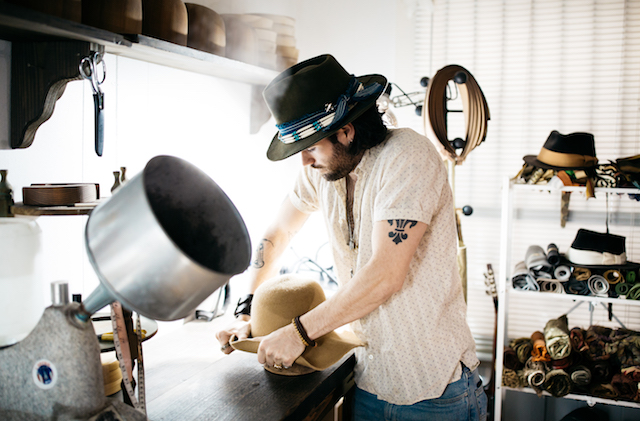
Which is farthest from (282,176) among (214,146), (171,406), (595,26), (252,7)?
(595,26)

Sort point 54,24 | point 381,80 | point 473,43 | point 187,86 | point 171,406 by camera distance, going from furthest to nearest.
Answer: point 473,43
point 187,86
point 381,80
point 171,406
point 54,24

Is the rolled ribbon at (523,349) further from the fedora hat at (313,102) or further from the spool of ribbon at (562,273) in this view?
the fedora hat at (313,102)

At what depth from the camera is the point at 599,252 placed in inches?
94.2

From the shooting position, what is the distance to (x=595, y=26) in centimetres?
277

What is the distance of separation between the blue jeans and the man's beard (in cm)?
73

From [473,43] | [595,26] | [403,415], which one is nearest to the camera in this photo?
[403,415]

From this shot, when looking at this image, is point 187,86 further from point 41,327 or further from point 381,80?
point 41,327

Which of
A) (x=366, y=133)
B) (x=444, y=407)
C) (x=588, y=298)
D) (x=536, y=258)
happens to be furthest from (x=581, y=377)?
(x=366, y=133)

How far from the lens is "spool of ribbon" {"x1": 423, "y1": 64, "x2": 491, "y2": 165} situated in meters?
2.40

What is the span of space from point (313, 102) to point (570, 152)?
1.61 meters

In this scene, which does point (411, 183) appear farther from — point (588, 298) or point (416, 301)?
point (588, 298)

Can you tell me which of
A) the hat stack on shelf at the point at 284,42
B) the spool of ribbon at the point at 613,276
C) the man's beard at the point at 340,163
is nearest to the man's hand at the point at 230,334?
the man's beard at the point at 340,163

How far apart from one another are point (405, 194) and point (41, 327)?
0.93m

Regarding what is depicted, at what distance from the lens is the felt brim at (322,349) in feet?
4.60
